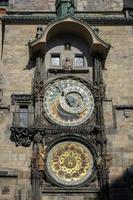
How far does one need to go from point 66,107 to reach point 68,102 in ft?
0.55

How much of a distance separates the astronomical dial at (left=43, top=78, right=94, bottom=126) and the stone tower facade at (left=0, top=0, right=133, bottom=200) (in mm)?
28

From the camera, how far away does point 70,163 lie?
1245cm

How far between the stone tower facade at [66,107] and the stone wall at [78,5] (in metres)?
1.43

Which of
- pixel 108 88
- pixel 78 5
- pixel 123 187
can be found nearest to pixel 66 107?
pixel 108 88

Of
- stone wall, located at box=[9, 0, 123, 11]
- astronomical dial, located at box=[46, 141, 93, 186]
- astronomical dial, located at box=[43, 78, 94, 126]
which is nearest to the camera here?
astronomical dial, located at box=[46, 141, 93, 186]

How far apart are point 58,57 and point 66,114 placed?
6.52 feet

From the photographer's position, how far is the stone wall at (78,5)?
1667cm

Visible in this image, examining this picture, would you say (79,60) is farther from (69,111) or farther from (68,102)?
(69,111)

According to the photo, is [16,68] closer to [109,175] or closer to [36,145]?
[36,145]

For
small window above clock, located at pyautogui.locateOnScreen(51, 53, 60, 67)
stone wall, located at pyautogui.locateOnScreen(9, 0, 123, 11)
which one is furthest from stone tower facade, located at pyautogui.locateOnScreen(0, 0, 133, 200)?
stone wall, located at pyautogui.locateOnScreen(9, 0, 123, 11)

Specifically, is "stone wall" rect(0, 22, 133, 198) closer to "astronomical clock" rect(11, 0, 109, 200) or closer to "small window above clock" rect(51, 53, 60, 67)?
"astronomical clock" rect(11, 0, 109, 200)

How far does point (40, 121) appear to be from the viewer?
42.2 ft

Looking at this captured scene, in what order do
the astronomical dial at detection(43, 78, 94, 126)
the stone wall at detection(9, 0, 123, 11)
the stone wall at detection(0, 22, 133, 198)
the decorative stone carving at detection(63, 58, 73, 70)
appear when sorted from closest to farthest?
the stone wall at detection(0, 22, 133, 198), the astronomical dial at detection(43, 78, 94, 126), the decorative stone carving at detection(63, 58, 73, 70), the stone wall at detection(9, 0, 123, 11)

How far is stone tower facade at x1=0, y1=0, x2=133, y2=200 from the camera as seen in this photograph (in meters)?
12.1
